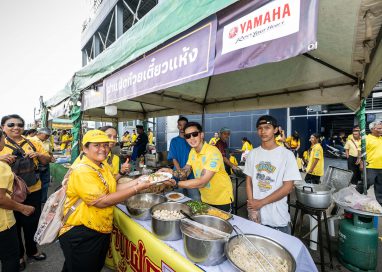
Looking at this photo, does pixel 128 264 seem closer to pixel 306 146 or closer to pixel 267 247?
pixel 267 247

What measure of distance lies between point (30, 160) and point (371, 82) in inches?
192

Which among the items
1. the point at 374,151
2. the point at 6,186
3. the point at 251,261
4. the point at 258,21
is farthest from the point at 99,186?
the point at 374,151

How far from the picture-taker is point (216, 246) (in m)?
1.51

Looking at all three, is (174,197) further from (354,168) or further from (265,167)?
(354,168)

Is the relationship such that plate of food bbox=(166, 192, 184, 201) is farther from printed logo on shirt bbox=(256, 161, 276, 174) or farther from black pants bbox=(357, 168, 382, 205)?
black pants bbox=(357, 168, 382, 205)

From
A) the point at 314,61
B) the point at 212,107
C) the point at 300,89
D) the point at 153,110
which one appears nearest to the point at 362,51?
the point at 314,61

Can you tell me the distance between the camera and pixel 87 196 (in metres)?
1.80

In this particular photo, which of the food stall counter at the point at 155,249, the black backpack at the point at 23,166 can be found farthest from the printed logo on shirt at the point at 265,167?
the black backpack at the point at 23,166

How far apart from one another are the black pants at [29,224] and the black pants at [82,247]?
5.56 feet

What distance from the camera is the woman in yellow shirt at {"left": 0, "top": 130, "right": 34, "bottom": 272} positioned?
6.56 ft

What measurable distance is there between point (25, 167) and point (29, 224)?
3.00 ft

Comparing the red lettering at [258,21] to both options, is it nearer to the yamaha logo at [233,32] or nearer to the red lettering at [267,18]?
the red lettering at [267,18]

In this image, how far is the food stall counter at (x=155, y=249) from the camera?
5.45 feet

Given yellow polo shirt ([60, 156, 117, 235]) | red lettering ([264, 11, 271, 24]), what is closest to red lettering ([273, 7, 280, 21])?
red lettering ([264, 11, 271, 24])
